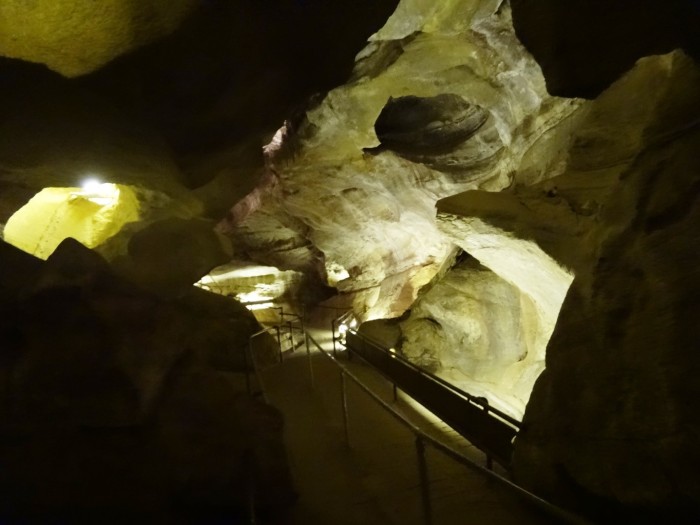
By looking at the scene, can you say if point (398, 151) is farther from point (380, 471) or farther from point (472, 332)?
point (380, 471)

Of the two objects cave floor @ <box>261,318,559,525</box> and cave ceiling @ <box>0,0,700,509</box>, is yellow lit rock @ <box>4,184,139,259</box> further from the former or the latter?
cave floor @ <box>261,318,559,525</box>

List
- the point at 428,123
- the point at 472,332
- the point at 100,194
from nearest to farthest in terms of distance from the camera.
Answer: the point at 100,194, the point at 472,332, the point at 428,123

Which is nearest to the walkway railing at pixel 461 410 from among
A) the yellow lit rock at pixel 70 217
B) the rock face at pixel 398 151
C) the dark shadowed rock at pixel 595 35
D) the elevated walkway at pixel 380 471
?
the elevated walkway at pixel 380 471

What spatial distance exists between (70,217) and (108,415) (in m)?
6.52

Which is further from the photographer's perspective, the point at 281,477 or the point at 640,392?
the point at 281,477

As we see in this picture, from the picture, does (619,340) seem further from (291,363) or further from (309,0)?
(291,363)

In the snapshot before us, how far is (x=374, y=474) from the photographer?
4.48 m

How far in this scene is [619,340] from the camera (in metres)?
3.48

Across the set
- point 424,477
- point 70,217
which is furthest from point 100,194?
point 424,477

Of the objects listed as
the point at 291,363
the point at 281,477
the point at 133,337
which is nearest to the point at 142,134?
the point at 133,337

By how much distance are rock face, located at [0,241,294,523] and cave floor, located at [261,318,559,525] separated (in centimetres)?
57

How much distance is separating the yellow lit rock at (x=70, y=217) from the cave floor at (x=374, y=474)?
4.58m

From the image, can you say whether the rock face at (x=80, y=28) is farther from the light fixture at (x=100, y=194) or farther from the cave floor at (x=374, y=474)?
the light fixture at (x=100, y=194)

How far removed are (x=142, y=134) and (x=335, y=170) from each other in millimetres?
8507
